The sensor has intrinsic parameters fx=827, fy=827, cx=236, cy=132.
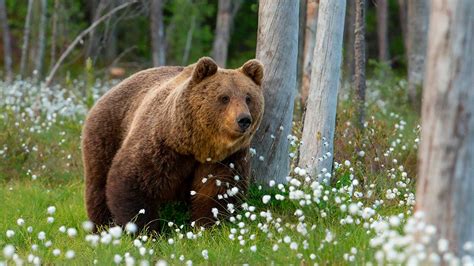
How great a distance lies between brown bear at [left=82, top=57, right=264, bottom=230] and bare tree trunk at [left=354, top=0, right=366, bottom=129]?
3253mm

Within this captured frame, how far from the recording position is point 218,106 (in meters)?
7.25

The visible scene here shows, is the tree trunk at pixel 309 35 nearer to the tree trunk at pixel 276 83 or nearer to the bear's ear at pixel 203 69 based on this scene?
the tree trunk at pixel 276 83

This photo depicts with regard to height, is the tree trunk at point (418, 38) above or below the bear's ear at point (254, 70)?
below

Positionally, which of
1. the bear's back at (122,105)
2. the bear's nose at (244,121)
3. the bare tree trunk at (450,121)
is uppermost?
the bare tree trunk at (450,121)

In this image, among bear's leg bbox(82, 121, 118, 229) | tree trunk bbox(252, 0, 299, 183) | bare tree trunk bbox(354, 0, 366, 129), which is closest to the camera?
tree trunk bbox(252, 0, 299, 183)

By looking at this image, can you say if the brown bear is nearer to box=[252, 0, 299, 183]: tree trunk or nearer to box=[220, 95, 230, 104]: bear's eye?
box=[220, 95, 230, 104]: bear's eye

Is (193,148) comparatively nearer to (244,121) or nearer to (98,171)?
(244,121)

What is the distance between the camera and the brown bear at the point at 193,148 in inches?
286

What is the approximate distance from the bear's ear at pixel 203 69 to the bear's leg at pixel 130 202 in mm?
1052

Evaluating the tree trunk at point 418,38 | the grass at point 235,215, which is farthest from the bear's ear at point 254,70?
the tree trunk at point 418,38

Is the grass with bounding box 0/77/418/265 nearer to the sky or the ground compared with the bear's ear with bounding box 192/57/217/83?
nearer to the ground

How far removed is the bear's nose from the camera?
693 centimetres

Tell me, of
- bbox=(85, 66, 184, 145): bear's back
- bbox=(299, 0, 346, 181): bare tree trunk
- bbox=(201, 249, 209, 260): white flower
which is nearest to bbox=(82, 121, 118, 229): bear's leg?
bbox=(85, 66, 184, 145): bear's back

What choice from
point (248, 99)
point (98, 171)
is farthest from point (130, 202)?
point (248, 99)
